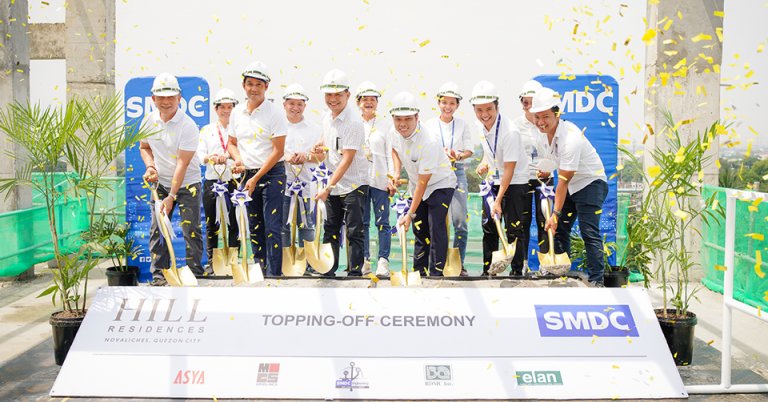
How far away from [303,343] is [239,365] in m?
0.36

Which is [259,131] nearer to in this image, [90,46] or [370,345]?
[370,345]

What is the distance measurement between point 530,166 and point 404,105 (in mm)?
1625

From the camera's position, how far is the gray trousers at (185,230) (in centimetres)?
446

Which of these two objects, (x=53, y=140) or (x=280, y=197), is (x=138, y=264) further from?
(x=53, y=140)

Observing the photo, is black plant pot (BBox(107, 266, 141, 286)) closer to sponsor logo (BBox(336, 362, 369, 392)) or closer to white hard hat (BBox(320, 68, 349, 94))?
white hard hat (BBox(320, 68, 349, 94))

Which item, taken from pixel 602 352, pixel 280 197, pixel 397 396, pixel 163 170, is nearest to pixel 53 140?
pixel 163 170

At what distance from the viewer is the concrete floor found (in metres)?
3.17

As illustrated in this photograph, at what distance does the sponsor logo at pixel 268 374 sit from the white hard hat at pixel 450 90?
3.19 meters

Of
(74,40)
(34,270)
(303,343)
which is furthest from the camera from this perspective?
(74,40)

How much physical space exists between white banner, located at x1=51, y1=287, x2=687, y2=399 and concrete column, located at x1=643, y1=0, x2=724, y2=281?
358 centimetres

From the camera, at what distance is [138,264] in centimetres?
595

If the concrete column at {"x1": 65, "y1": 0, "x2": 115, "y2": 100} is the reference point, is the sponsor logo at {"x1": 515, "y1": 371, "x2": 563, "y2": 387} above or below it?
below

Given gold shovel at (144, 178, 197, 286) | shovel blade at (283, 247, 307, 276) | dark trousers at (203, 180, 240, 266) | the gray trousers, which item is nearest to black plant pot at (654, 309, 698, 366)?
shovel blade at (283, 247, 307, 276)

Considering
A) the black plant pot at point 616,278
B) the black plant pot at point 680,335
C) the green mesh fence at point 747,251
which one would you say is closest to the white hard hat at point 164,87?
the black plant pot at point 680,335
